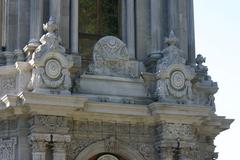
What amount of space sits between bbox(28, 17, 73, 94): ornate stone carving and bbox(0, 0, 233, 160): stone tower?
3 cm

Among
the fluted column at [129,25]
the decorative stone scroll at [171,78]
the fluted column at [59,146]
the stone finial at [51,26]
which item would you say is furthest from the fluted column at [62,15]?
the fluted column at [59,146]

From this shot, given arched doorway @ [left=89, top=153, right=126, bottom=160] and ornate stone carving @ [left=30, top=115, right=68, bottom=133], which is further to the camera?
arched doorway @ [left=89, top=153, right=126, bottom=160]

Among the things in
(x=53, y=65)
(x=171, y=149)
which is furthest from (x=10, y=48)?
(x=171, y=149)

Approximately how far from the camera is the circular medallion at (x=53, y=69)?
67.9ft

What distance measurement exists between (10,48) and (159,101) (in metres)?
4.92

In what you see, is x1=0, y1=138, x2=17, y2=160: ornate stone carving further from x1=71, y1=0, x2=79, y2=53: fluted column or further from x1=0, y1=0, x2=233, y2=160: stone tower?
x1=71, y1=0, x2=79, y2=53: fluted column

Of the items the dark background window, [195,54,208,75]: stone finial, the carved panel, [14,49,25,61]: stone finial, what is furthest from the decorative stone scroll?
[14,49,25,61]: stone finial

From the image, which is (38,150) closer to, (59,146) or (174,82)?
(59,146)

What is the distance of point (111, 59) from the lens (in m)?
22.4

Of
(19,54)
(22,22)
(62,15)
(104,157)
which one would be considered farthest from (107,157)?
(22,22)

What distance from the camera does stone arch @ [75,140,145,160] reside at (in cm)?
2110

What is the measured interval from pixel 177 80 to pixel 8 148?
18.6 ft

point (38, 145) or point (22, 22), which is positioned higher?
point (22, 22)

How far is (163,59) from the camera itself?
2266 cm
